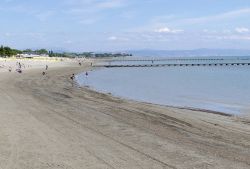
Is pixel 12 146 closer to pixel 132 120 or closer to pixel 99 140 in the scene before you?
pixel 99 140

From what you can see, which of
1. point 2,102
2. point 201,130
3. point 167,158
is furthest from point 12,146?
point 2,102

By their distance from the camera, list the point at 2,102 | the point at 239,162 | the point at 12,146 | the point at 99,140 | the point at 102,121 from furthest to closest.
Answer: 1. the point at 2,102
2. the point at 102,121
3. the point at 99,140
4. the point at 12,146
5. the point at 239,162

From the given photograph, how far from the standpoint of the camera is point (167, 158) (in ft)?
35.7

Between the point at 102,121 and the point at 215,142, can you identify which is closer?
the point at 215,142

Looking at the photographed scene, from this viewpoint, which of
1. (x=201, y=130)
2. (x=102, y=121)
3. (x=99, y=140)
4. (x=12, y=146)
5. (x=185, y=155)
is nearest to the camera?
(x=185, y=155)

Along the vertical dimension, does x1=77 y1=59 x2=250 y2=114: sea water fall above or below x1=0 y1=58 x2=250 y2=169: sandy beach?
below

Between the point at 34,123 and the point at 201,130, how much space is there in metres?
5.92

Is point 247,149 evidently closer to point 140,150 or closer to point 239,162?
point 239,162

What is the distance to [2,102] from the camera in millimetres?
23969

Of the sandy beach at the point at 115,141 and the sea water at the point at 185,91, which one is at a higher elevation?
the sandy beach at the point at 115,141

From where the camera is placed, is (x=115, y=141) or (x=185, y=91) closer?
(x=115, y=141)

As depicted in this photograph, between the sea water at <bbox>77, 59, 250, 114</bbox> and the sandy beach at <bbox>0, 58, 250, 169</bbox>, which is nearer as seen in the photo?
the sandy beach at <bbox>0, 58, 250, 169</bbox>

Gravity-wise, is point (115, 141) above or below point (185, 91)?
above

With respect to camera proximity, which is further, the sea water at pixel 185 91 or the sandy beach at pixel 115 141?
the sea water at pixel 185 91
